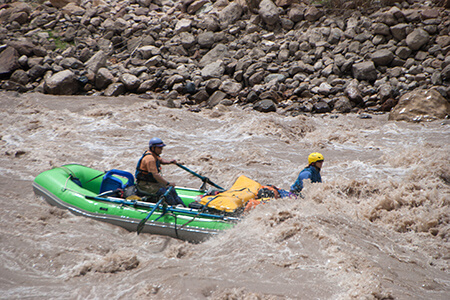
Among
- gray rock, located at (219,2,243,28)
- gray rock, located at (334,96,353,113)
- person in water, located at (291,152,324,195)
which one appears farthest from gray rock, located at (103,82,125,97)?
person in water, located at (291,152,324,195)

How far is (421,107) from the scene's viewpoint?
11367mm

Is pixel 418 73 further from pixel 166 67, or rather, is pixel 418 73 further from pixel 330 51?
pixel 166 67

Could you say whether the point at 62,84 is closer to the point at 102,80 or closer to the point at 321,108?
the point at 102,80

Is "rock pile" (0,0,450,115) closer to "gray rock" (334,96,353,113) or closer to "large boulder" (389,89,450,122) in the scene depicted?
"gray rock" (334,96,353,113)

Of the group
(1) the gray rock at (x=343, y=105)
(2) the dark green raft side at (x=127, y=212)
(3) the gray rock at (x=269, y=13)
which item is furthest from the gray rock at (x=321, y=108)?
(2) the dark green raft side at (x=127, y=212)

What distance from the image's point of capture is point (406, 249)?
4.74 meters

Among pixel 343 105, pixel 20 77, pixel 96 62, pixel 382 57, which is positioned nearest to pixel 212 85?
pixel 343 105

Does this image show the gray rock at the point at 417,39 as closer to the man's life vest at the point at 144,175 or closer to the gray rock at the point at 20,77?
the man's life vest at the point at 144,175

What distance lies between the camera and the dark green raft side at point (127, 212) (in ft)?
16.3

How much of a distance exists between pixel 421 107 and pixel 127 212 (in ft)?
31.5

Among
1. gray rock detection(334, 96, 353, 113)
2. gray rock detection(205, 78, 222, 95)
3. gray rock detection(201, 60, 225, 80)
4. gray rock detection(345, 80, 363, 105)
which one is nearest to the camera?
gray rock detection(334, 96, 353, 113)

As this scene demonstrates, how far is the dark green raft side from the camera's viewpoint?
4969mm

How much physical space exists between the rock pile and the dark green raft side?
738cm

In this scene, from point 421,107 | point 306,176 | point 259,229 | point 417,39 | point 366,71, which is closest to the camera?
point 259,229
